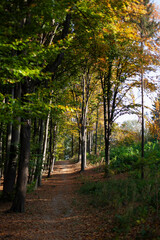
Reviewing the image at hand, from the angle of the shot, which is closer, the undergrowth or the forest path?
the undergrowth

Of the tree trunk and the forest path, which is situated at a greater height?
the tree trunk

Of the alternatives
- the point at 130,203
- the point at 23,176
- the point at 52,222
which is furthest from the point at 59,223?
the point at 130,203

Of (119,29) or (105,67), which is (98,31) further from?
(105,67)

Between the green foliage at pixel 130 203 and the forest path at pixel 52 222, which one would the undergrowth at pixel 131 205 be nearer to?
the green foliage at pixel 130 203

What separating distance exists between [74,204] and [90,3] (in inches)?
392

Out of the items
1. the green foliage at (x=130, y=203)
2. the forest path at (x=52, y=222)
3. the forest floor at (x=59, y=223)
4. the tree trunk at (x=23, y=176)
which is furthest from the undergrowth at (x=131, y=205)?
the tree trunk at (x=23, y=176)

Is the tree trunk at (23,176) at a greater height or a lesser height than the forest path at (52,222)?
greater

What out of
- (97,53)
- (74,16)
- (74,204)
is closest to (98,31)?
(74,16)

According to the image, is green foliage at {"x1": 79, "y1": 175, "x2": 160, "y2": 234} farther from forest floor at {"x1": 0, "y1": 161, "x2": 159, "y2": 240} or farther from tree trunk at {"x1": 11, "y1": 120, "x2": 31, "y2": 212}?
tree trunk at {"x1": 11, "y1": 120, "x2": 31, "y2": 212}

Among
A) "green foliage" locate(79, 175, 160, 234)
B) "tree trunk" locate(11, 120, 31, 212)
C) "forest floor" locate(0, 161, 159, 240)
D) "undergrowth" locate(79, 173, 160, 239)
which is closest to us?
"undergrowth" locate(79, 173, 160, 239)

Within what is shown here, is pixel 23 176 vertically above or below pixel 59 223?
above

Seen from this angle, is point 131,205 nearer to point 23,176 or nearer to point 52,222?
point 52,222

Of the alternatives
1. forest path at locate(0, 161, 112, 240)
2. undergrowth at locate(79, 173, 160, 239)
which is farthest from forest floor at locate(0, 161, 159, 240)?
undergrowth at locate(79, 173, 160, 239)

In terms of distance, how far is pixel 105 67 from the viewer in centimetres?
1273
